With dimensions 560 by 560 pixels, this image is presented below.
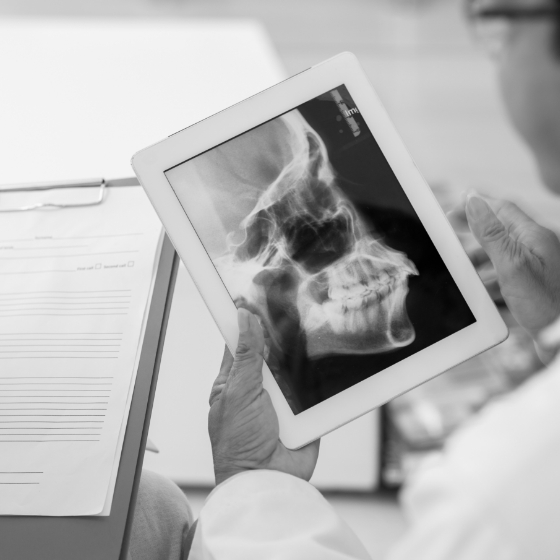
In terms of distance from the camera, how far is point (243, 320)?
0.59 metres

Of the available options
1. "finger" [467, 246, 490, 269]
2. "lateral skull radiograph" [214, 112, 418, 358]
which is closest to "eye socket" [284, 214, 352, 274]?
"lateral skull radiograph" [214, 112, 418, 358]

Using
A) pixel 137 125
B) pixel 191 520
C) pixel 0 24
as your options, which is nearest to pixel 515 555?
pixel 191 520

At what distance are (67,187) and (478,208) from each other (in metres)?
0.49

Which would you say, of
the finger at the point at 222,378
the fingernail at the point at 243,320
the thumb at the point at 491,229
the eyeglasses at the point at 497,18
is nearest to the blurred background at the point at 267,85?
the finger at the point at 222,378

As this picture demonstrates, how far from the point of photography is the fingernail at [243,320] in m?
0.59

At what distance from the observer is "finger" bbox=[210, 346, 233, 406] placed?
673 mm

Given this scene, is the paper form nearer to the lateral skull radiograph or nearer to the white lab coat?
the lateral skull radiograph

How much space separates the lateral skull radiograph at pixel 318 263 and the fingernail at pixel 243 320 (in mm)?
23

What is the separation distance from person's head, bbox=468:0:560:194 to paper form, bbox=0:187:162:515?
1.27 ft

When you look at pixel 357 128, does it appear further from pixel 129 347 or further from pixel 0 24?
pixel 0 24

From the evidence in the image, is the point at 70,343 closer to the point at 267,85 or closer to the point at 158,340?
the point at 158,340

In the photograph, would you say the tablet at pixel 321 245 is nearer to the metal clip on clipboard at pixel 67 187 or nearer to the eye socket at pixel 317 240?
the eye socket at pixel 317 240

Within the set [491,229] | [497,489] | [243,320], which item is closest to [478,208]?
[491,229]

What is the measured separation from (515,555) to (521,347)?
53.0 inches
